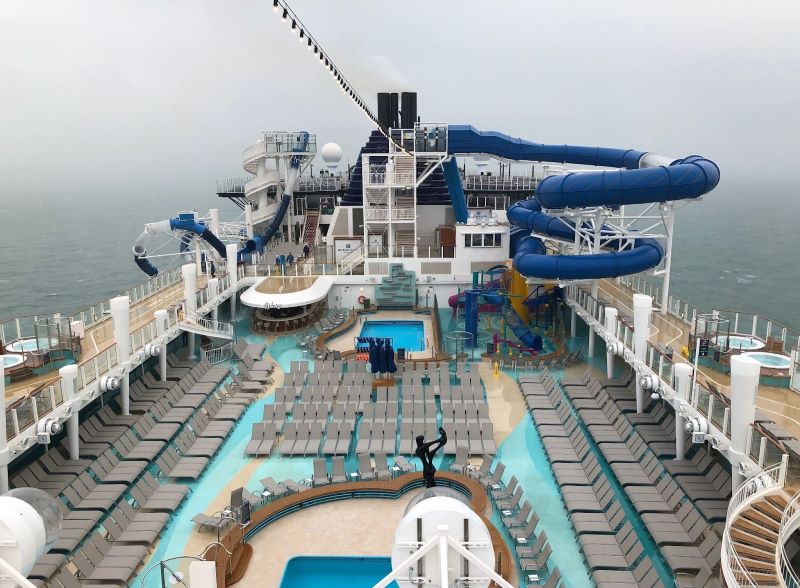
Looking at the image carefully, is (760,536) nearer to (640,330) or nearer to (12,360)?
(640,330)

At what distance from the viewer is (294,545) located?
13.0 metres

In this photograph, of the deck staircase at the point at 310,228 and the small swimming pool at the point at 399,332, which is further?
the deck staircase at the point at 310,228

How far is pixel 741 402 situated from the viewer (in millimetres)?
12102

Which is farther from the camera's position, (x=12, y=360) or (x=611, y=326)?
(x=611, y=326)

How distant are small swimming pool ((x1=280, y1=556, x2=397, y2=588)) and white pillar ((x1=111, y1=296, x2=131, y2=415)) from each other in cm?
902

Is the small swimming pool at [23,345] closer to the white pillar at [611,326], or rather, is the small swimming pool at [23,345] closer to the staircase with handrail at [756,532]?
the white pillar at [611,326]

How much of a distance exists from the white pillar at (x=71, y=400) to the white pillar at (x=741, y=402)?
50.2ft

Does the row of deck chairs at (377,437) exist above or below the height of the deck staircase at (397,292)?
below

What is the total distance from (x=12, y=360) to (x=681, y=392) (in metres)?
17.8

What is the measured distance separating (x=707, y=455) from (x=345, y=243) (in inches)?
900

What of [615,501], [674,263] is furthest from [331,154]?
[674,263]

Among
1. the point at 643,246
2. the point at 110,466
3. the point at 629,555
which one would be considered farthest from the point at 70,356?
the point at 643,246

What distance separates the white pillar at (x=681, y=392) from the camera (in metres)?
15.0

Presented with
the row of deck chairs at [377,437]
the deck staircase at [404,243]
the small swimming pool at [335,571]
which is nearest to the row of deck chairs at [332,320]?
the deck staircase at [404,243]
